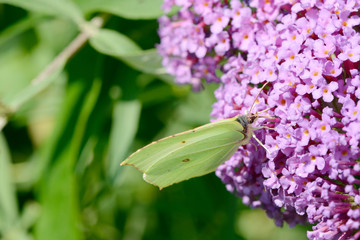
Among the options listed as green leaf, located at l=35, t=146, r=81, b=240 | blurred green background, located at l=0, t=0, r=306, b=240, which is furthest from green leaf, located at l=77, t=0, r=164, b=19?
green leaf, located at l=35, t=146, r=81, b=240

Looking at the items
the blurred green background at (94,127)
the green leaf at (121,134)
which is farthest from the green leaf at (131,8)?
the green leaf at (121,134)

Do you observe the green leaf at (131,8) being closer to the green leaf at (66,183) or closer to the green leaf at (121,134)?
the green leaf at (66,183)

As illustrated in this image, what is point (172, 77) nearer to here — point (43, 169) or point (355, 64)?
point (43, 169)

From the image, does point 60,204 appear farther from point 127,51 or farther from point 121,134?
point 127,51

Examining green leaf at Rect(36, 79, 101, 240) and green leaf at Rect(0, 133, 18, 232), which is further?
green leaf at Rect(0, 133, 18, 232)

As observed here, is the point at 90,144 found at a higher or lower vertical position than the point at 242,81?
lower

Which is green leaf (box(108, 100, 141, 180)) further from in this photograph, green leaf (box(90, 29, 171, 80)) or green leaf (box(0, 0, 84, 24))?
green leaf (box(0, 0, 84, 24))

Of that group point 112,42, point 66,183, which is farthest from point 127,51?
point 66,183

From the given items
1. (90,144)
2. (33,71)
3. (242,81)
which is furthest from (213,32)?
(33,71)
